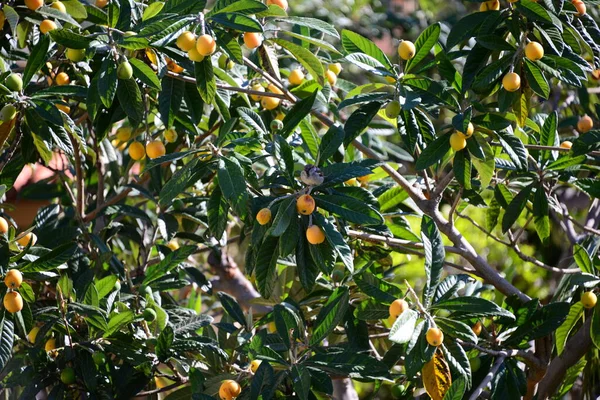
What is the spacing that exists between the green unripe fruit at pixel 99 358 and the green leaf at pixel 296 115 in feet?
2.14

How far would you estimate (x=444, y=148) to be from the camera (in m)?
1.75

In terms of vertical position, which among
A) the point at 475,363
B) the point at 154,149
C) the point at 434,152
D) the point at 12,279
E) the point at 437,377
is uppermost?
the point at 434,152

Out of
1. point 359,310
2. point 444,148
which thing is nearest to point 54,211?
point 359,310

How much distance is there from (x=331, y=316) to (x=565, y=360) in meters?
0.60

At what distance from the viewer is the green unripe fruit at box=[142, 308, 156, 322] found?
182 centimetres

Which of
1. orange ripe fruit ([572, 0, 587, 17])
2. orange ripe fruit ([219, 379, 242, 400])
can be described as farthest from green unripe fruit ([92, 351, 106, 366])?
orange ripe fruit ([572, 0, 587, 17])

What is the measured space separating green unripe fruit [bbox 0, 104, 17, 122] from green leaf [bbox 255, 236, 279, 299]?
0.61 metres

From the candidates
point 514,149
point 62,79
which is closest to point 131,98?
point 62,79

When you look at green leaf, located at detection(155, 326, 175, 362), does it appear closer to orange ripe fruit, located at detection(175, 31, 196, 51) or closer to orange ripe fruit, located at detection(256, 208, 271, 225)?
orange ripe fruit, located at detection(256, 208, 271, 225)

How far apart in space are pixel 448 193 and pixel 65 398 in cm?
114

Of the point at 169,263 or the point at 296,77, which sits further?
the point at 296,77

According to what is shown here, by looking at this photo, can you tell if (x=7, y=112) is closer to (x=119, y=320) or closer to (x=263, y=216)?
(x=119, y=320)

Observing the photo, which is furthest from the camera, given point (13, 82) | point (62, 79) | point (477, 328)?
point (62, 79)

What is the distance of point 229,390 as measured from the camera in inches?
65.0
